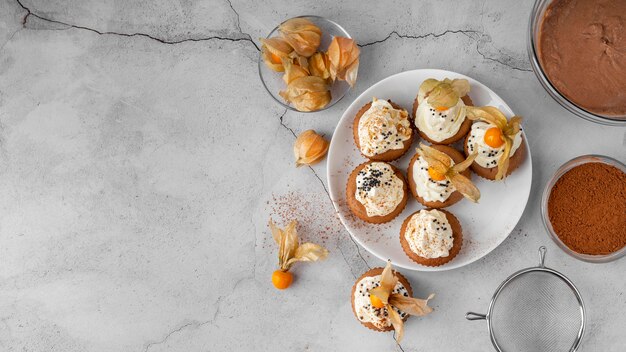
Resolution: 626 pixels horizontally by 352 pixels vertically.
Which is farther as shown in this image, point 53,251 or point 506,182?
point 53,251

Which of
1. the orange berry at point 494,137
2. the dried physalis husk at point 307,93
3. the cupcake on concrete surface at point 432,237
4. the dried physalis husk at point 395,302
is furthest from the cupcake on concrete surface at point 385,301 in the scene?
the dried physalis husk at point 307,93

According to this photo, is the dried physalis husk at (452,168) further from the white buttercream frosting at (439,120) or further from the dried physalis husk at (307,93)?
the dried physalis husk at (307,93)

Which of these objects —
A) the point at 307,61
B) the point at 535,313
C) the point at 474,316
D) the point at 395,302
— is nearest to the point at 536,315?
the point at 535,313

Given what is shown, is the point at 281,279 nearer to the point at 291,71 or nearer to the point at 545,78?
the point at 291,71

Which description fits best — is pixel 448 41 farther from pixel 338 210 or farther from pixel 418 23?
pixel 338 210

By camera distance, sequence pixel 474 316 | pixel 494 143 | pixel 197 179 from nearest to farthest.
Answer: pixel 494 143 → pixel 474 316 → pixel 197 179

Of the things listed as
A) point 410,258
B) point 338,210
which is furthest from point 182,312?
point 410,258
